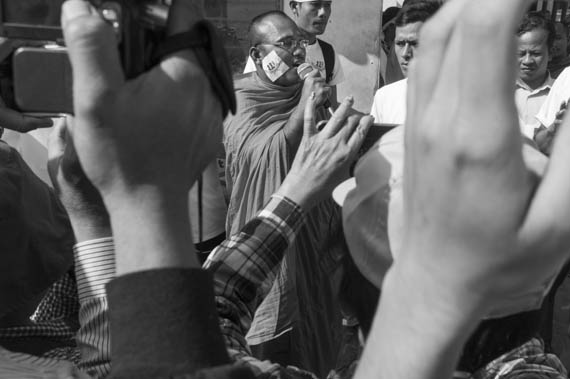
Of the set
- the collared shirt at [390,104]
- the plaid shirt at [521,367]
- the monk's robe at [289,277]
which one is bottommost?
the monk's robe at [289,277]

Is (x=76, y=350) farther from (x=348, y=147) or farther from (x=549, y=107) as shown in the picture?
(x=549, y=107)

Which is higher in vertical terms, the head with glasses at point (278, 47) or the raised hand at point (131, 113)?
the raised hand at point (131, 113)

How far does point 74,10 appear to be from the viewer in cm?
69

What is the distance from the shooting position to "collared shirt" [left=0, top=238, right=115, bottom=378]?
92 centimetres

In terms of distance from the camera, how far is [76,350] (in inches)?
46.9

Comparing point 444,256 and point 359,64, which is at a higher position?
point 444,256

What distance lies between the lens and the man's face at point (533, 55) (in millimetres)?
3787

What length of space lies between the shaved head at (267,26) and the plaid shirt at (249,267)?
7.77 ft

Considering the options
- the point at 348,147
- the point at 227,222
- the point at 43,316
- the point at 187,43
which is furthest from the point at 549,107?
the point at 187,43

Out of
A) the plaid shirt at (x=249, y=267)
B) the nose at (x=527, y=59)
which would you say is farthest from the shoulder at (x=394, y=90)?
the plaid shirt at (x=249, y=267)

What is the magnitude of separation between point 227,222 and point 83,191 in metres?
2.02

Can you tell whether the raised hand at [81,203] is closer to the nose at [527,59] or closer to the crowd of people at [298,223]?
the crowd of people at [298,223]

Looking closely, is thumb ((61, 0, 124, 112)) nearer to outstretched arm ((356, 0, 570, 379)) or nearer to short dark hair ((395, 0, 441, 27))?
outstretched arm ((356, 0, 570, 379))

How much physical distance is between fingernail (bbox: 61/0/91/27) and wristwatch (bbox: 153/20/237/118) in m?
0.08
